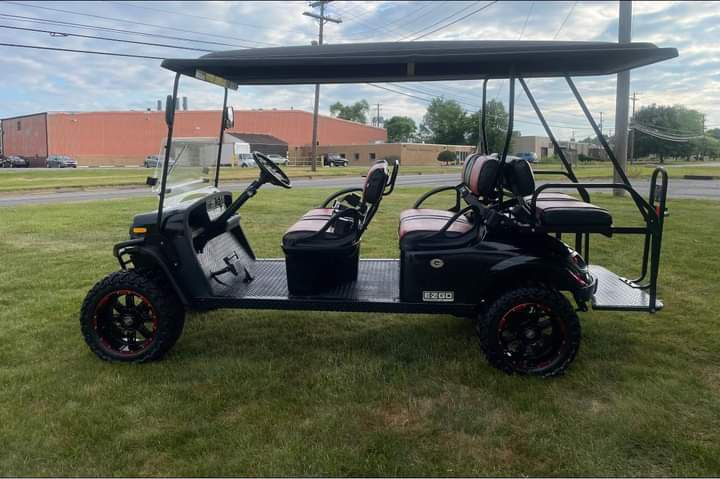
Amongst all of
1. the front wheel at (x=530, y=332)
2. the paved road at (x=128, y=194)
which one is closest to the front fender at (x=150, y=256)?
the front wheel at (x=530, y=332)

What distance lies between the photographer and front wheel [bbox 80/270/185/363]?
333 cm

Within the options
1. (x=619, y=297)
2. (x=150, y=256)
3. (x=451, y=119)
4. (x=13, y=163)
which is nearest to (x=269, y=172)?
(x=150, y=256)

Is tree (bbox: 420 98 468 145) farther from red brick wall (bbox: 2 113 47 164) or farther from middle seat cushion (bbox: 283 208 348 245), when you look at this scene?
red brick wall (bbox: 2 113 47 164)

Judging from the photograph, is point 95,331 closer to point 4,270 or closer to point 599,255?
point 4,270

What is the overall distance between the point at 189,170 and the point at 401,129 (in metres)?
84.7

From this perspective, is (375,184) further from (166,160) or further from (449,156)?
(449,156)

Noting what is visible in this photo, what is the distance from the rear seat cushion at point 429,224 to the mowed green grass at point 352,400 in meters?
0.83

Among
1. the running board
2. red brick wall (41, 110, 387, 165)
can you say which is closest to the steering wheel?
the running board

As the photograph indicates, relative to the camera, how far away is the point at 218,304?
3.42 metres

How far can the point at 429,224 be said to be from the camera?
3447 mm

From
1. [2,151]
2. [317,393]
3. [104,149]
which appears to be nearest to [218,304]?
[317,393]

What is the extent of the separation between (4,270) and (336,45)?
4672mm

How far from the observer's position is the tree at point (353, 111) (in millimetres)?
97375

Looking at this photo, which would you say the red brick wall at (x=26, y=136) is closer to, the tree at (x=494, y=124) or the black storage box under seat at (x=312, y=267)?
the tree at (x=494, y=124)
